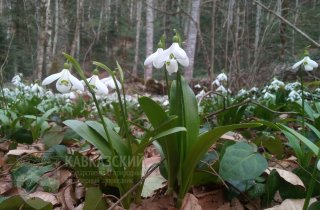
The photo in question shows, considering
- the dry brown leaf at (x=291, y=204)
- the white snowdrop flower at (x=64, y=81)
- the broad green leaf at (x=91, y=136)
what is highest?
the white snowdrop flower at (x=64, y=81)

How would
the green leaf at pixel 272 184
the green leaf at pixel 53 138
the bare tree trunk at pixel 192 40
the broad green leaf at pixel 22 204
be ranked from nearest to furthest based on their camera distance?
the broad green leaf at pixel 22 204, the green leaf at pixel 272 184, the green leaf at pixel 53 138, the bare tree trunk at pixel 192 40

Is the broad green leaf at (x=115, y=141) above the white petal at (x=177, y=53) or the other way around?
the other way around

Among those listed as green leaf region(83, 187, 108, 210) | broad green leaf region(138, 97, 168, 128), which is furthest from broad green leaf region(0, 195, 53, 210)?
broad green leaf region(138, 97, 168, 128)

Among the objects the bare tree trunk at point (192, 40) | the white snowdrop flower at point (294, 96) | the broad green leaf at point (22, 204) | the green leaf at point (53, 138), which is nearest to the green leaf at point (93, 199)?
the broad green leaf at point (22, 204)

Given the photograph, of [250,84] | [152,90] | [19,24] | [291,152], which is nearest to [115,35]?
[19,24]

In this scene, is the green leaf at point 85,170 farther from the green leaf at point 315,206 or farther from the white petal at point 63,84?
the green leaf at point 315,206

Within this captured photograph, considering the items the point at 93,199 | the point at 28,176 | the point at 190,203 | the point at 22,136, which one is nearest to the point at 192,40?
the point at 22,136

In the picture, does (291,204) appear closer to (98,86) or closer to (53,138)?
(98,86)
